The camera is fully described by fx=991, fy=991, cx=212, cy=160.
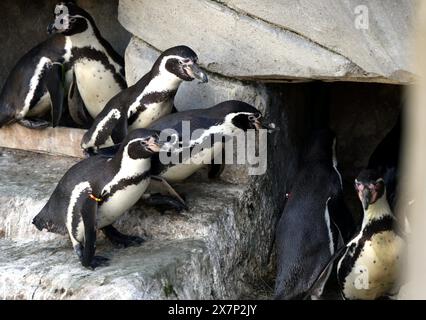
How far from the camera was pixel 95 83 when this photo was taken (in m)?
5.48

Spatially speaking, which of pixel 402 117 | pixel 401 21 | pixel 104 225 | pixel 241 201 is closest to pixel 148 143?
pixel 104 225

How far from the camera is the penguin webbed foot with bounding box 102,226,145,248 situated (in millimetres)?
A: 4539

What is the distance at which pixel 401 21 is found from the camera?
414cm

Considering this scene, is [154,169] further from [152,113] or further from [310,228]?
[310,228]

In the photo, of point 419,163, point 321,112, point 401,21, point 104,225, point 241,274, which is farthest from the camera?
point 321,112

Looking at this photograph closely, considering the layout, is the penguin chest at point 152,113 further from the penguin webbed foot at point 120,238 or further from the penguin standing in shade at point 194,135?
the penguin webbed foot at point 120,238

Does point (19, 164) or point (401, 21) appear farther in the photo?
point (19, 164)

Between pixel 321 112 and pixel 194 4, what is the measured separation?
1.48 meters

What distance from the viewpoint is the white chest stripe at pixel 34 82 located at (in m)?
5.51

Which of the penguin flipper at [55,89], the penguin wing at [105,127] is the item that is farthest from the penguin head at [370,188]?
the penguin flipper at [55,89]

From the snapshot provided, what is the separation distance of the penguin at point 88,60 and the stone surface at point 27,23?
0.72 meters

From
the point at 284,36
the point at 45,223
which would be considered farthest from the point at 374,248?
the point at 45,223

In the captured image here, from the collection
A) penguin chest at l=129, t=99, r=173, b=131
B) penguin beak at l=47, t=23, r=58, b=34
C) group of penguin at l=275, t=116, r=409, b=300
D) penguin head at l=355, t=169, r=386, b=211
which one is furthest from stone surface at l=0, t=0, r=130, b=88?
penguin head at l=355, t=169, r=386, b=211

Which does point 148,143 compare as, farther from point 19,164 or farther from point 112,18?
point 112,18
